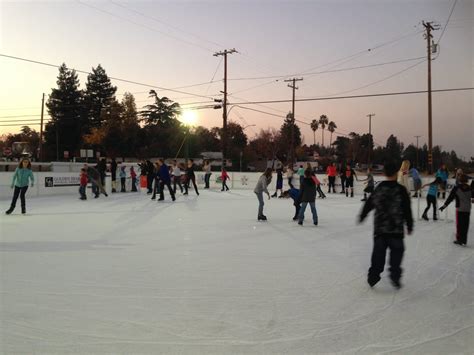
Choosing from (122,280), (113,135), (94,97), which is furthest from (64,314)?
(94,97)

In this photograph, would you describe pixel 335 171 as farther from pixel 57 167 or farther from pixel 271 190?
pixel 57 167

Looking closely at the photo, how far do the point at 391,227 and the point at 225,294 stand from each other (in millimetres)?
2011

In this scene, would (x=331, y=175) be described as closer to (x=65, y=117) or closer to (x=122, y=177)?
(x=122, y=177)

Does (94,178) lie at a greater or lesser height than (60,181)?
greater

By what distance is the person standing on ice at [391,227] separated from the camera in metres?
4.69

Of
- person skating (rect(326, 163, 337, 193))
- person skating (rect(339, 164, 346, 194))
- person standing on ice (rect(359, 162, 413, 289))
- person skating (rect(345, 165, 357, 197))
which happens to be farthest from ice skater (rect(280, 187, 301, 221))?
person skating (rect(326, 163, 337, 193))

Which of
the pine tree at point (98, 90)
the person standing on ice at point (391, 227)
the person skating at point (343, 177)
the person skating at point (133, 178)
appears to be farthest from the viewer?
the pine tree at point (98, 90)

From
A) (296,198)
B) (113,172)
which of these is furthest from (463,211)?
(113,172)

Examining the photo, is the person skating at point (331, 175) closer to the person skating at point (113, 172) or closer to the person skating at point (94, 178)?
the person skating at point (113, 172)

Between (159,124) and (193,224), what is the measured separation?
66.5 m

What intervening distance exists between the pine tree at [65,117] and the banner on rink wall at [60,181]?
52.8 meters

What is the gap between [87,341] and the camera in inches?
130

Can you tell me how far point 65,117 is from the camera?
72438mm

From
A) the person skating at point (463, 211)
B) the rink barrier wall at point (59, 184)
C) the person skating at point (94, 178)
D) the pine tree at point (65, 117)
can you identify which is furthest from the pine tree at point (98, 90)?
the person skating at point (463, 211)
